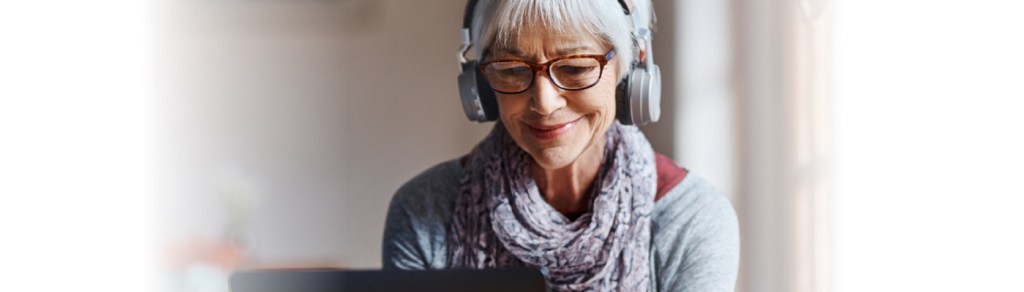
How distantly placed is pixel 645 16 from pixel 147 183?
56 centimetres

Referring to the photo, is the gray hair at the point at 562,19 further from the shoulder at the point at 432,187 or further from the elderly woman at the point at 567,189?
the shoulder at the point at 432,187

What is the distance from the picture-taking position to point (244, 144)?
121cm

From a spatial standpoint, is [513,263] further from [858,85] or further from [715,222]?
[858,85]

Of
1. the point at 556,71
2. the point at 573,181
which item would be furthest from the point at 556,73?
the point at 573,181

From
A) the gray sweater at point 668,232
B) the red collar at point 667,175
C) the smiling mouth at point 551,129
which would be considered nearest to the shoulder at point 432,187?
the gray sweater at point 668,232

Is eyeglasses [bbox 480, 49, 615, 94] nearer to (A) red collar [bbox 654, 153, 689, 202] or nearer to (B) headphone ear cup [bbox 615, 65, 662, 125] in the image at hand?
(B) headphone ear cup [bbox 615, 65, 662, 125]

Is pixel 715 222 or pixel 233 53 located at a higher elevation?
pixel 233 53

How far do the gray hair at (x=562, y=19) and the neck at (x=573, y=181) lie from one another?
0.12 meters

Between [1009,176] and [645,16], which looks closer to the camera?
[645,16]

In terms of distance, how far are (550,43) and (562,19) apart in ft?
0.09

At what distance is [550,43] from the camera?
1.16 metres

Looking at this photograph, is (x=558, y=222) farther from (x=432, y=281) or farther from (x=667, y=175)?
(x=432, y=281)

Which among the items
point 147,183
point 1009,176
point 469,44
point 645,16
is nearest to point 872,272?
point 1009,176

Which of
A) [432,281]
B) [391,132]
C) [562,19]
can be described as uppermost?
[562,19]
